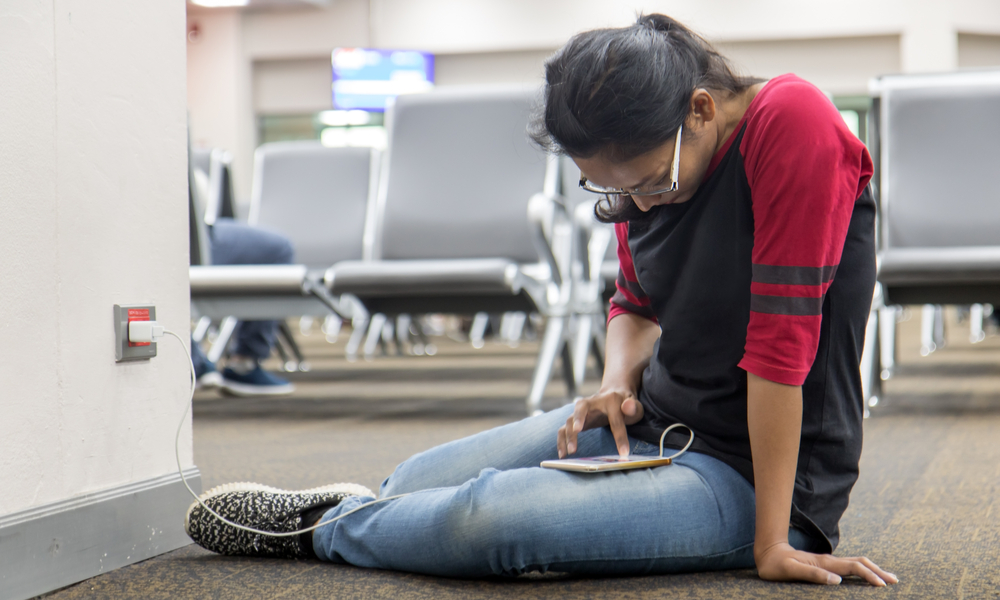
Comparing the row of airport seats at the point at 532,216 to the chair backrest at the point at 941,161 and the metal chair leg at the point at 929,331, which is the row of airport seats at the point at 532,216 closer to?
the chair backrest at the point at 941,161

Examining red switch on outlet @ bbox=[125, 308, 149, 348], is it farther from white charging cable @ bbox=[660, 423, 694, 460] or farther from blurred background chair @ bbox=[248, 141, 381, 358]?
blurred background chair @ bbox=[248, 141, 381, 358]

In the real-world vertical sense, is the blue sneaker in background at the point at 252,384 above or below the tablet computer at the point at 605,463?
below

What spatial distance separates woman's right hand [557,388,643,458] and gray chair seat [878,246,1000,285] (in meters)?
1.52

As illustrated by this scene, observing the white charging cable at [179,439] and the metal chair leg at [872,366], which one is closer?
the white charging cable at [179,439]

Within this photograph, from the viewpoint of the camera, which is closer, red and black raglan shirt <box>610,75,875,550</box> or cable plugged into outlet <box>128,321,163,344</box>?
red and black raglan shirt <box>610,75,875,550</box>

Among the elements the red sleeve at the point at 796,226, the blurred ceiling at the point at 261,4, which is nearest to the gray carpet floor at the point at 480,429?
the red sleeve at the point at 796,226

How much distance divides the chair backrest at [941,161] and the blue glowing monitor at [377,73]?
687 cm

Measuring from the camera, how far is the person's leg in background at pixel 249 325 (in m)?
3.23

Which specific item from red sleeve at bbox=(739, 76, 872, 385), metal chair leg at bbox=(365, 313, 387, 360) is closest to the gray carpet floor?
red sleeve at bbox=(739, 76, 872, 385)

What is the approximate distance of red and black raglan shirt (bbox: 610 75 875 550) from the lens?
36.0 inches

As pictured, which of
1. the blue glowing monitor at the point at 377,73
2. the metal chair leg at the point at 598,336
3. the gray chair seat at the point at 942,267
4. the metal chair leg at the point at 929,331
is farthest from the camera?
the blue glowing monitor at the point at 377,73

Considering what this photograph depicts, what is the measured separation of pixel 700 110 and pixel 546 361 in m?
1.70

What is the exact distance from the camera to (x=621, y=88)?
2.98 ft

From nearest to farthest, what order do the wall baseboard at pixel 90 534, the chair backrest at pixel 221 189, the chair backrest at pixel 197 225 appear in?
the wall baseboard at pixel 90 534 < the chair backrest at pixel 197 225 < the chair backrest at pixel 221 189
